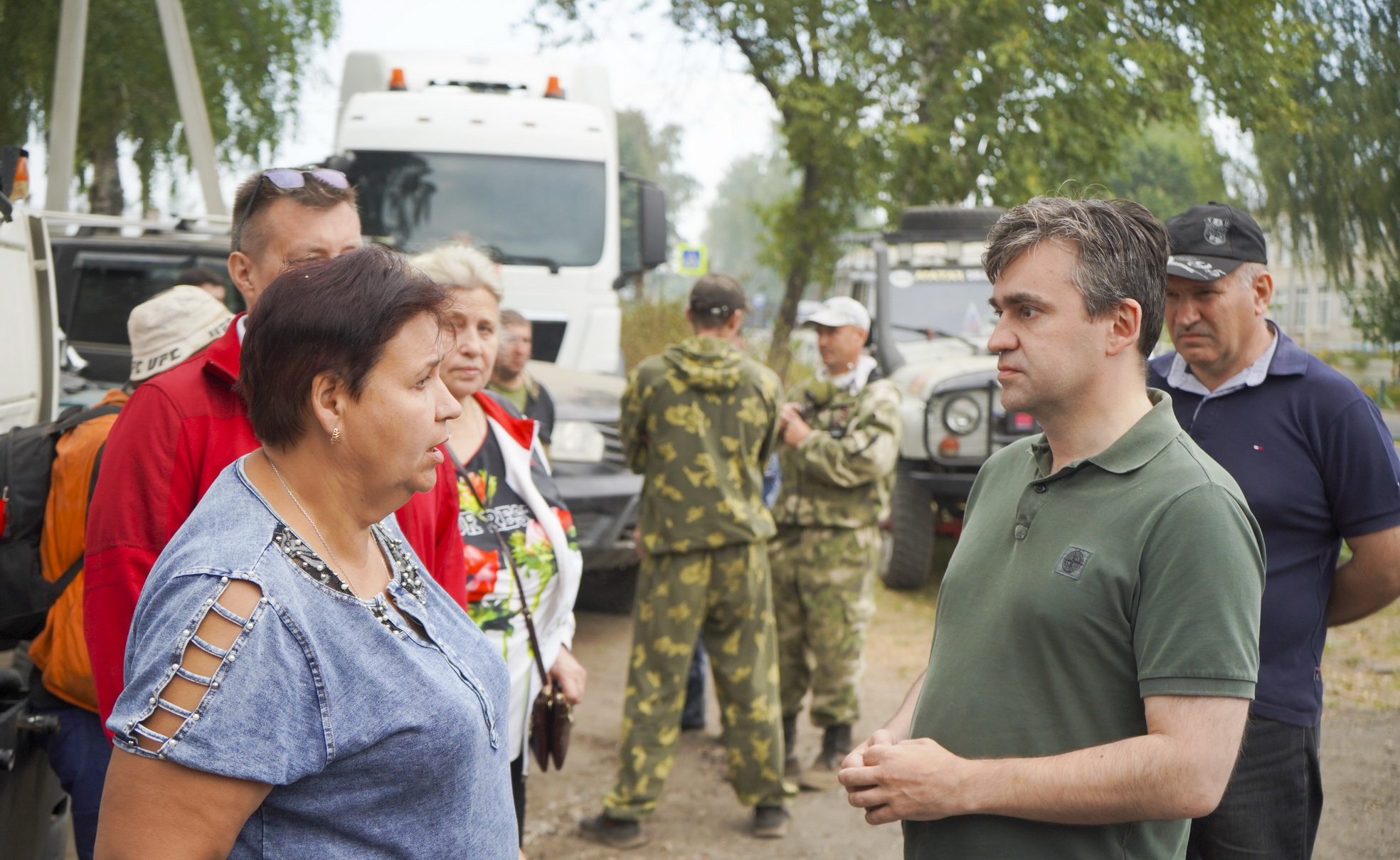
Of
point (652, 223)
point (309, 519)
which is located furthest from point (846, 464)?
point (652, 223)

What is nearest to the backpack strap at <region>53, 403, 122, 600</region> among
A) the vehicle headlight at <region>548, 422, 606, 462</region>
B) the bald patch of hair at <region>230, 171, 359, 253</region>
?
the bald patch of hair at <region>230, 171, 359, 253</region>

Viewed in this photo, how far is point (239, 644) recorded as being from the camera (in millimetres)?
1324

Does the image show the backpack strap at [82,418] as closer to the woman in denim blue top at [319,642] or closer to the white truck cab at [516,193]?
the woman in denim blue top at [319,642]

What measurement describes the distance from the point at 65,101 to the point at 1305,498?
656cm

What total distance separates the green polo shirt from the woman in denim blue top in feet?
2.54

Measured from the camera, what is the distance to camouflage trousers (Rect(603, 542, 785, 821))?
454 centimetres

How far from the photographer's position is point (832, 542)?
5.28 m

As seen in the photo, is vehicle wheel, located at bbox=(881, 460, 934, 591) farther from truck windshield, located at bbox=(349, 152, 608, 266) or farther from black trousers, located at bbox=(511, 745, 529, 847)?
black trousers, located at bbox=(511, 745, 529, 847)

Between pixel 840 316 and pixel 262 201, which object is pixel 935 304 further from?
pixel 262 201

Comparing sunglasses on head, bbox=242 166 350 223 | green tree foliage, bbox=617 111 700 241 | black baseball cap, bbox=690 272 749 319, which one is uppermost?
green tree foliage, bbox=617 111 700 241

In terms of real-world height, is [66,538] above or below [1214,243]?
below

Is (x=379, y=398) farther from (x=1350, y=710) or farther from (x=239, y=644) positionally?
(x=1350, y=710)

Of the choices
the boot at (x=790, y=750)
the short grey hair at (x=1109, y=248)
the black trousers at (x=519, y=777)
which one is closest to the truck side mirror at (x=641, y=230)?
the boot at (x=790, y=750)

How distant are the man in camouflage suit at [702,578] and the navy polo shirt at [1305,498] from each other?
2.32 m
